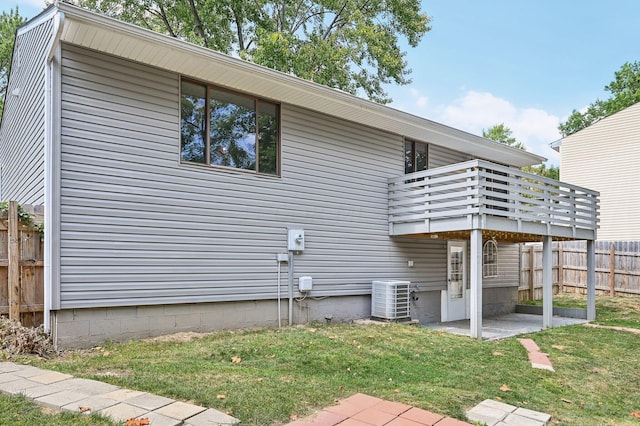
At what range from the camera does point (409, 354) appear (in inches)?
229

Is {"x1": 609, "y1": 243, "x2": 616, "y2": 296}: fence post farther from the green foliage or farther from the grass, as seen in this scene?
the green foliage

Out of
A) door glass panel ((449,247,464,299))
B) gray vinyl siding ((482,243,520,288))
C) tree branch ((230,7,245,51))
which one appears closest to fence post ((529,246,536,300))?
gray vinyl siding ((482,243,520,288))

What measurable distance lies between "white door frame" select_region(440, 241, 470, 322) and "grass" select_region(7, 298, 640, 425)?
320cm

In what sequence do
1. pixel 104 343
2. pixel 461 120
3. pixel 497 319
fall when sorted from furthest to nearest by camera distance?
pixel 461 120 < pixel 497 319 < pixel 104 343

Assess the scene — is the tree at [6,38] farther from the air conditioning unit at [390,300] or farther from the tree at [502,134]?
the tree at [502,134]

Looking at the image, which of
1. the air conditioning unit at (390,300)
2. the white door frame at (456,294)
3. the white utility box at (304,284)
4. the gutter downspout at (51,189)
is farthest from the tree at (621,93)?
the gutter downspout at (51,189)

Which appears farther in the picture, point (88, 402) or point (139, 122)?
point (139, 122)

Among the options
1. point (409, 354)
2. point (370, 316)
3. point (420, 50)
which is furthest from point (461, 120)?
point (409, 354)

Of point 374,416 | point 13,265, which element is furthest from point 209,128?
point 374,416

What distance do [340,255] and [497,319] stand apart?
510 centimetres

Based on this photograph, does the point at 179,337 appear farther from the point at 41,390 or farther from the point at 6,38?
the point at 6,38

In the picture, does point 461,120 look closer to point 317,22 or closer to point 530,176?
point 317,22

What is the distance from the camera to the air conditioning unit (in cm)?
852

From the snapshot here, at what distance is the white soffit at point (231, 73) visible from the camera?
17.6 ft
